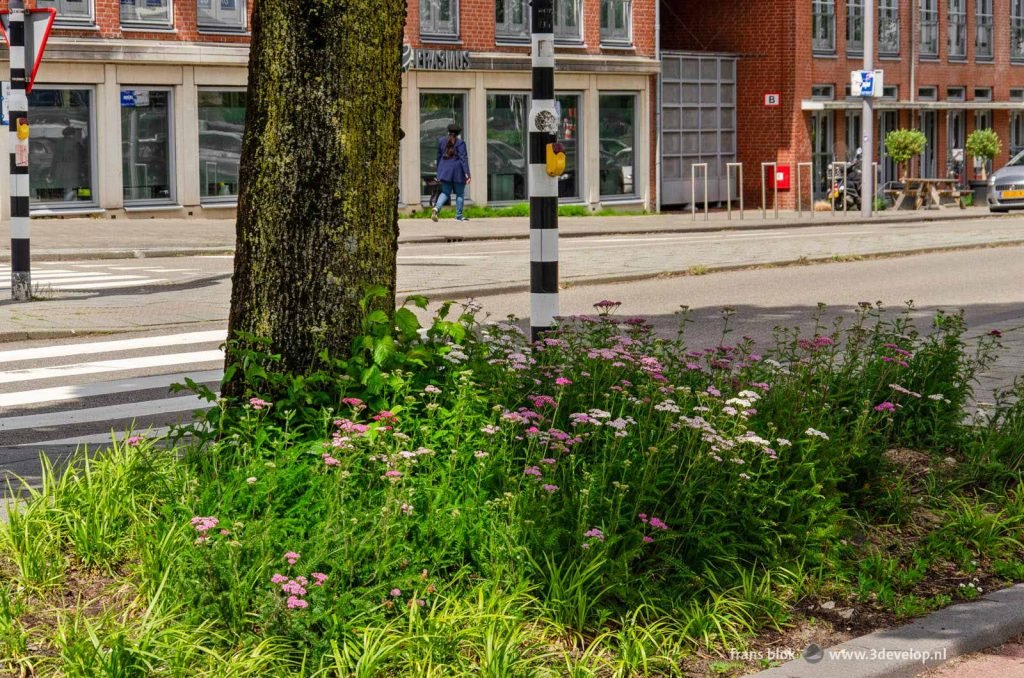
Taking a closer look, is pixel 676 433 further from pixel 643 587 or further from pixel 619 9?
pixel 619 9

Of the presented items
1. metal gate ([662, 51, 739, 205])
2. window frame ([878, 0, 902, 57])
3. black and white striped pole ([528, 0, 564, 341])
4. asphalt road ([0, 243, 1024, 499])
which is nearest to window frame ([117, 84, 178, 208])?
asphalt road ([0, 243, 1024, 499])

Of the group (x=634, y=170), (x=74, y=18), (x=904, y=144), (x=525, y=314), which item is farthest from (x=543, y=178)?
(x=904, y=144)

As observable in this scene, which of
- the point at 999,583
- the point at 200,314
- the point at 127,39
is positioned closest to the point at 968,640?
the point at 999,583

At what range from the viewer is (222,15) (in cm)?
3097

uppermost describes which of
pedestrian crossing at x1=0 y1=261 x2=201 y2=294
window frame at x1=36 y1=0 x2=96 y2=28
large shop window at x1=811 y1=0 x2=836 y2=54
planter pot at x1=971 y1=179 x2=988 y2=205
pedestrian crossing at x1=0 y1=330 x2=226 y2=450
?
large shop window at x1=811 y1=0 x2=836 y2=54

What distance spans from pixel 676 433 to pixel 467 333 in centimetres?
A: 118

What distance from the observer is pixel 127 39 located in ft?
96.8

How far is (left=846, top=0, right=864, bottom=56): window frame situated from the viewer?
4544cm

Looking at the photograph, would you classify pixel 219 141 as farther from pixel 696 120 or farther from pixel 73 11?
pixel 696 120

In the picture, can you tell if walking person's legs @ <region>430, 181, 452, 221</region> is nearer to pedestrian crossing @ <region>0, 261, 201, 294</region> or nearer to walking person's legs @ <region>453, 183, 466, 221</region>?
walking person's legs @ <region>453, 183, 466, 221</region>

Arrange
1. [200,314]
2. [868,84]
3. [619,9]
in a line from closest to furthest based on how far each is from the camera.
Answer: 1. [200,314]
2. [868,84]
3. [619,9]

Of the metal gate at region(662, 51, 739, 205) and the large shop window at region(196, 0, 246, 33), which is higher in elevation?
the large shop window at region(196, 0, 246, 33)

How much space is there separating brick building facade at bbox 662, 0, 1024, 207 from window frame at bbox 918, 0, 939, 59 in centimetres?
3

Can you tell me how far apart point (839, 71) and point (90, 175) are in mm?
23055
